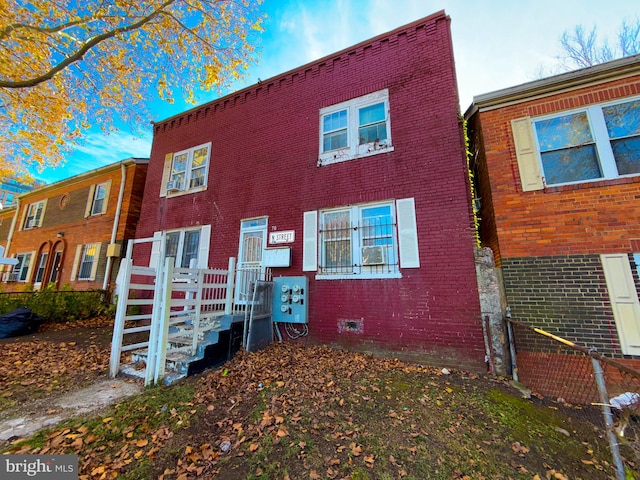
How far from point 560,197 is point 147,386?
311 inches

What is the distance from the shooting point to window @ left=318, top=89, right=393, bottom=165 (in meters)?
6.86

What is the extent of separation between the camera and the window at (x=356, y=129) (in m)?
6.86

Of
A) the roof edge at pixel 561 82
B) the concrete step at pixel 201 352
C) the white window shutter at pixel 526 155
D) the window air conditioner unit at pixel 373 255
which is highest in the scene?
the roof edge at pixel 561 82

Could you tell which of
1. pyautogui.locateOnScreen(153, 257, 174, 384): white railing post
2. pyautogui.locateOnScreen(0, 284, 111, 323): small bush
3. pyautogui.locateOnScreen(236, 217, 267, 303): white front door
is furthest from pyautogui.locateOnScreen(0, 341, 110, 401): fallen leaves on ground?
pyautogui.locateOnScreen(236, 217, 267, 303): white front door

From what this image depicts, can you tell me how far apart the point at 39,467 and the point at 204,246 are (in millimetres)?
6385

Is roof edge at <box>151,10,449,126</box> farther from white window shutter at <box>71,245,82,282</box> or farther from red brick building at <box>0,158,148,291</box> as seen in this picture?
white window shutter at <box>71,245,82,282</box>

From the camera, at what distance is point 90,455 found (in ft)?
8.71

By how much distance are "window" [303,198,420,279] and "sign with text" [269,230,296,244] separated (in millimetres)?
413

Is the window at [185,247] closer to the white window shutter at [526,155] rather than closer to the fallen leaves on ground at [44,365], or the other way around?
the fallen leaves on ground at [44,365]

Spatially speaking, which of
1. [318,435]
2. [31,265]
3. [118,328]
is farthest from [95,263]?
[318,435]

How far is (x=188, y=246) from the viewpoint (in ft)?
29.7

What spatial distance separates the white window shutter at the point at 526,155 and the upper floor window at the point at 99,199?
50.2 feet

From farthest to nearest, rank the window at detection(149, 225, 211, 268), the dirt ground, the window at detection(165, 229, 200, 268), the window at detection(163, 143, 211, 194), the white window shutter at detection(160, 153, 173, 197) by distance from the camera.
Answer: the white window shutter at detection(160, 153, 173, 197) → the window at detection(163, 143, 211, 194) → the window at detection(165, 229, 200, 268) → the window at detection(149, 225, 211, 268) → the dirt ground

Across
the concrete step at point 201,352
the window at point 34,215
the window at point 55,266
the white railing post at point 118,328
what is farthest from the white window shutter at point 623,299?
the window at point 34,215
